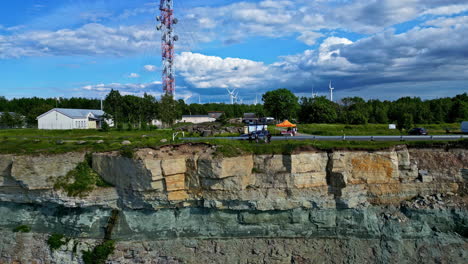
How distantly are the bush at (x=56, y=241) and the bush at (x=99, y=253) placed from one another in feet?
7.01

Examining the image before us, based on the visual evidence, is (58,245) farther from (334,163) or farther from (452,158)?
(452,158)

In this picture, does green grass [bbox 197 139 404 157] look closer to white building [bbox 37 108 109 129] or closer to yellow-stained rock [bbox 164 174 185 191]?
yellow-stained rock [bbox 164 174 185 191]

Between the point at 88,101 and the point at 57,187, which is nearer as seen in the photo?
the point at 57,187

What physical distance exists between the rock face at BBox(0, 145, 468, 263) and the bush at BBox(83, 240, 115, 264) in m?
0.60

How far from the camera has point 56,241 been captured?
23.5 metres

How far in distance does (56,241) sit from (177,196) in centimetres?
1028

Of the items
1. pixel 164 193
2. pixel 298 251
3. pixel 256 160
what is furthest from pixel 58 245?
pixel 298 251

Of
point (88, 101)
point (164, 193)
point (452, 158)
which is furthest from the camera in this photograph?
point (88, 101)

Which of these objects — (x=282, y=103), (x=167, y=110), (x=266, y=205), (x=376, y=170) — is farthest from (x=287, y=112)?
(x=266, y=205)

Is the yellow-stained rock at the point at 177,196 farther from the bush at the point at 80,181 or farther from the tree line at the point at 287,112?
the tree line at the point at 287,112

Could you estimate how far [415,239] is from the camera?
22594 millimetres

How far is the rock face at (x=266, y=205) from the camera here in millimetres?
22344

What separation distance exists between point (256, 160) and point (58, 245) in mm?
16585

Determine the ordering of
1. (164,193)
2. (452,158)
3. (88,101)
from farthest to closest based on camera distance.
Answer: (88,101) < (452,158) < (164,193)
